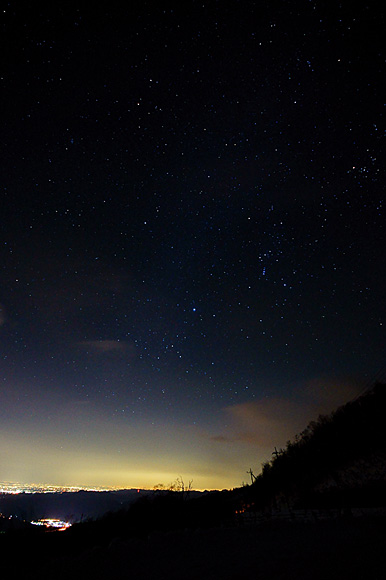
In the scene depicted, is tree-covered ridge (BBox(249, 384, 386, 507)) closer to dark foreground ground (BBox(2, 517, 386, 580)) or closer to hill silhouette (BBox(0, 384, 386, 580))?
hill silhouette (BBox(0, 384, 386, 580))

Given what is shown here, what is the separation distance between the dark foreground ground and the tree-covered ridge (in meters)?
13.4

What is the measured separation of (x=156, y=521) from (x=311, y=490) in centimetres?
1615

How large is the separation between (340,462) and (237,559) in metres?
26.8

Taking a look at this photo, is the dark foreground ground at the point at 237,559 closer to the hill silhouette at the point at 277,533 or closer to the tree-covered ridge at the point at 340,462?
the hill silhouette at the point at 277,533

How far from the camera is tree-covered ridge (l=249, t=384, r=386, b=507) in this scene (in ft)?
86.9

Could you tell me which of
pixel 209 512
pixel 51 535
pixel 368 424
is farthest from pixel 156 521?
pixel 368 424

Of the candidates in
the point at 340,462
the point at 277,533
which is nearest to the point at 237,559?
the point at 277,533

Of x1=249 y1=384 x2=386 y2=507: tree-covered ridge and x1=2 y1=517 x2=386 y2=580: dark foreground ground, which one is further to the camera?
x1=249 y1=384 x2=386 y2=507: tree-covered ridge

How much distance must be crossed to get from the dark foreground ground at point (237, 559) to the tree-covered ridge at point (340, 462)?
13.4 meters

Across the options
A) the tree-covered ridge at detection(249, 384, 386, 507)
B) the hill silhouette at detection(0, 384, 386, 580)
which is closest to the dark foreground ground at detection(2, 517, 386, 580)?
the hill silhouette at detection(0, 384, 386, 580)

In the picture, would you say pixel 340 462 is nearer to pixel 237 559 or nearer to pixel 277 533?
pixel 277 533

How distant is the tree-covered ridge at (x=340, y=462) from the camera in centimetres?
2648

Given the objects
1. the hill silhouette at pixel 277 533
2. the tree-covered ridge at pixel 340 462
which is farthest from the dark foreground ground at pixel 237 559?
the tree-covered ridge at pixel 340 462

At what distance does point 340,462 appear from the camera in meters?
30.5
